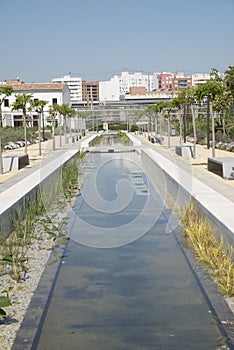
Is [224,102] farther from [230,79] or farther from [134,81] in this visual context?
[134,81]

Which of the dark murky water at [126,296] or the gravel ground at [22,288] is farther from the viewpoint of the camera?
the gravel ground at [22,288]

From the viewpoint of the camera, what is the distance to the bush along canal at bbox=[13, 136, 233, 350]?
3873 mm

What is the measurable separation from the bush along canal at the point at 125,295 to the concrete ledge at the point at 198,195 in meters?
0.50

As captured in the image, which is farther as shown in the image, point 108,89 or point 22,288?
point 108,89

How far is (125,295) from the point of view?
190 inches

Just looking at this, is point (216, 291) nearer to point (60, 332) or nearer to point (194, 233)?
point (60, 332)

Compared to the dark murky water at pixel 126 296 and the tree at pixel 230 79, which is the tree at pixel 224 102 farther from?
the dark murky water at pixel 126 296

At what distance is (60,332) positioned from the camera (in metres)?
4.02

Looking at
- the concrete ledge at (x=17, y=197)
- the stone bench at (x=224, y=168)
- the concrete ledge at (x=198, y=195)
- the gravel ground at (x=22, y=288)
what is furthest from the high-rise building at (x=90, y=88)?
the gravel ground at (x=22, y=288)

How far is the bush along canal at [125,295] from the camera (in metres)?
3.87

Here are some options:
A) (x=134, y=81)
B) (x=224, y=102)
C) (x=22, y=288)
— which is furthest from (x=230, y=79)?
(x=134, y=81)

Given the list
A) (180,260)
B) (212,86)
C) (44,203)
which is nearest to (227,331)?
(180,260)

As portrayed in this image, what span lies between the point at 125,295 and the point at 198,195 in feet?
12.8

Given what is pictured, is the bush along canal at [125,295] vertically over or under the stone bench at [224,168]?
under
